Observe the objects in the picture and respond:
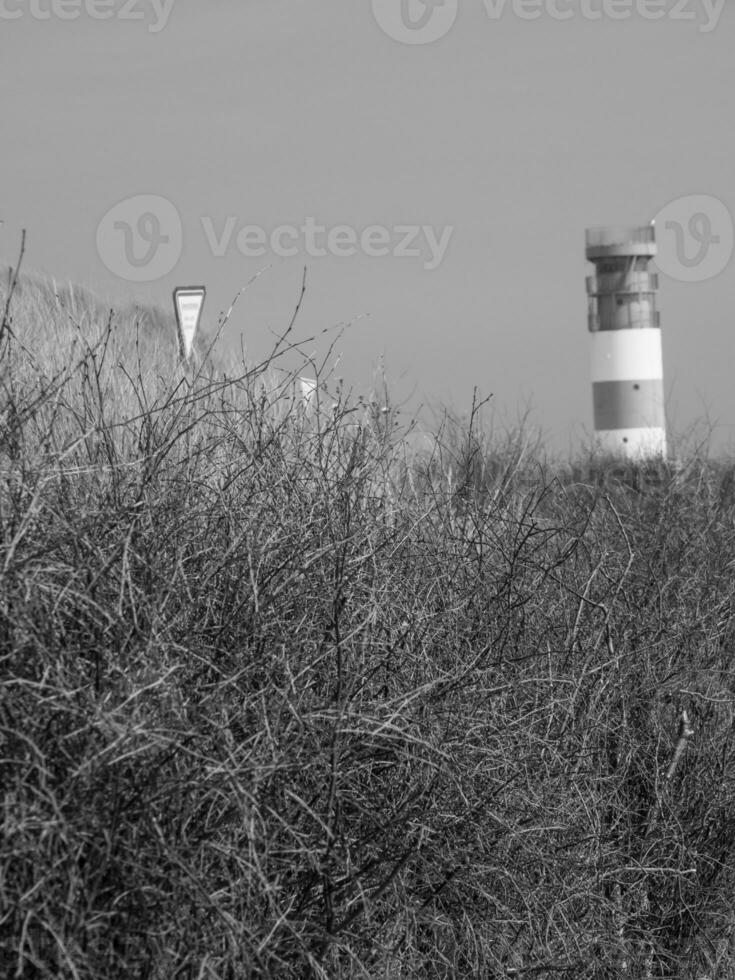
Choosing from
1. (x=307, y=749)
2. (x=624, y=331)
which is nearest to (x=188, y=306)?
(x=307, y=749)

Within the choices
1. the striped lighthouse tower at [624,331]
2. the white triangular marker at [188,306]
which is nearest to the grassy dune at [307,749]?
the white triangular marker at [188,306]

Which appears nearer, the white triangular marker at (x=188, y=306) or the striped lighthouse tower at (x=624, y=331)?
the white triangular marker at (x=188, y=306)

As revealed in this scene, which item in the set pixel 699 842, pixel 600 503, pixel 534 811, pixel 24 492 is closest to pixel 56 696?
pixel 24 492

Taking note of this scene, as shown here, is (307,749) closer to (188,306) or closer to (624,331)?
(188,306)

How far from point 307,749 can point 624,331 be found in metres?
38.1

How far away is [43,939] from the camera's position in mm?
2184

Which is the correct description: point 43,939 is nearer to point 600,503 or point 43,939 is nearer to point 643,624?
point 643,624

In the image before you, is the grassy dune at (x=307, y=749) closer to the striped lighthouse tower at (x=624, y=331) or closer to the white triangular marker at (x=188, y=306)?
the white triangular marker at (x=188, y=306)

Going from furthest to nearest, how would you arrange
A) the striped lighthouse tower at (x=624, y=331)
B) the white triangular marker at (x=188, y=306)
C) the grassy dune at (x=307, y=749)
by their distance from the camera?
the striped lighthouse tower at (x=624, y=331) → the white triangular marker at (x=188, y=306) → the grassy dune at (x=307, y=749)

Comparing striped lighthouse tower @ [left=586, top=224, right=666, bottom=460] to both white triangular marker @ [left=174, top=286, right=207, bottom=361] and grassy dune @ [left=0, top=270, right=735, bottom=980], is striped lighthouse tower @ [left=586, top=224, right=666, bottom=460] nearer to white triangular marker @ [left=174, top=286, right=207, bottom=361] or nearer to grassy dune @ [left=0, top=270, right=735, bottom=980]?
white triangular marker @ [left=174, top=286, right=207, bottom=361]

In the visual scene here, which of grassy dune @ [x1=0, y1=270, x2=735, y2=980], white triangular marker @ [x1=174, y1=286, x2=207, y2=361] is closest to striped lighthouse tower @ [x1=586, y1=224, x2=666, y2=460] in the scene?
white triangular marker @ [x1=174, y1=286, x2=207, y2=361]

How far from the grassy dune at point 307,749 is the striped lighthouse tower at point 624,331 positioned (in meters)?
33.7

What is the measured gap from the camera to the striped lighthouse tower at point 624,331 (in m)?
38.9

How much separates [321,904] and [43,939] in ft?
2.47
